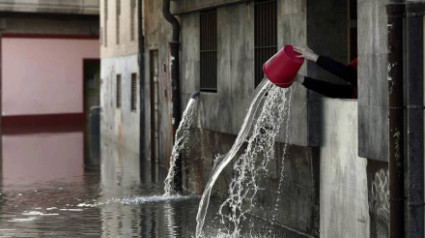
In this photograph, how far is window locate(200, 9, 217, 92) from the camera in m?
15.1

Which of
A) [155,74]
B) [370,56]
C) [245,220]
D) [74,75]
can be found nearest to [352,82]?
[370,56]

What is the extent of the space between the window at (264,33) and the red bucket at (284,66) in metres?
2.05

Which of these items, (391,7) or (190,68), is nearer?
(391,7)

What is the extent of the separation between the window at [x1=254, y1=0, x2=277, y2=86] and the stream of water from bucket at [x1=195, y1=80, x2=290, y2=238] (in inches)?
26.4

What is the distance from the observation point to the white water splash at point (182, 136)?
1581 cm

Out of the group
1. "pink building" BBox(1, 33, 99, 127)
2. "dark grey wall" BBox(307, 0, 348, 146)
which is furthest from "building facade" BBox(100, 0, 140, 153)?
"dark grey wall" BBox(307, 0, 348, 146)

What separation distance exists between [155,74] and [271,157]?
10061 millimetres

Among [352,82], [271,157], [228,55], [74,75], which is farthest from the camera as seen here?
[74,75]

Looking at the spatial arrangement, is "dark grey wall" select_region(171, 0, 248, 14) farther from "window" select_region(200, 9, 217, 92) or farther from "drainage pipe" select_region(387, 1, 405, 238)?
"drainage pipe" select_region(387, 1, 405, 238)

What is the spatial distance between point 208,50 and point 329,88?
517 cm

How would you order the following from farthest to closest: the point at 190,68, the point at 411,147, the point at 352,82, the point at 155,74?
1. the point at 155,74
2. the point at 190,68
3. the point at 352,82
4. the point at 411,147

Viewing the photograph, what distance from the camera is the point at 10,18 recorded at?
38969 mm

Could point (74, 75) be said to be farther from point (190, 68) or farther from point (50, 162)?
point (190, 68)

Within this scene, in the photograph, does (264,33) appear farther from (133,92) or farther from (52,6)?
(52,6)
